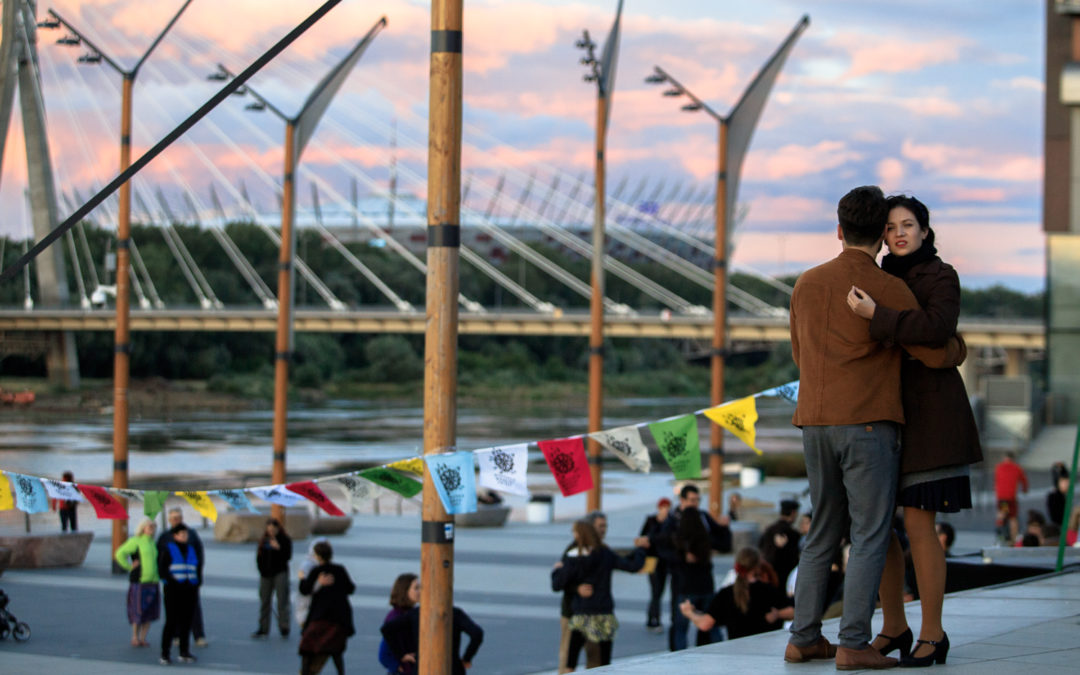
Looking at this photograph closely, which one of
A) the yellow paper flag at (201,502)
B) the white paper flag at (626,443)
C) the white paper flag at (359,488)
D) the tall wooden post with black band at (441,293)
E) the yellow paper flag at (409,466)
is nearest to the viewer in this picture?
the tall wooden post with black band at (441,293)

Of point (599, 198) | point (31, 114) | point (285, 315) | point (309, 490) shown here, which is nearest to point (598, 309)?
point (599, 198)

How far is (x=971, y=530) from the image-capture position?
24625 millimetres

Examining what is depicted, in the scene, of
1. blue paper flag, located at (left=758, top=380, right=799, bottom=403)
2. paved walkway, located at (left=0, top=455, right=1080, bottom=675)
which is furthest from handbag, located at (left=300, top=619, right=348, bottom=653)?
blue paper flag, located at (left=758, top=380, right=799, bottom=403)

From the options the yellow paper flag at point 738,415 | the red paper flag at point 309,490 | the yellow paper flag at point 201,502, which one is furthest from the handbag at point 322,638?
the yellow paper flag at point 738,415

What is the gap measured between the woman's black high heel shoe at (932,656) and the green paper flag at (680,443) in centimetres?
566

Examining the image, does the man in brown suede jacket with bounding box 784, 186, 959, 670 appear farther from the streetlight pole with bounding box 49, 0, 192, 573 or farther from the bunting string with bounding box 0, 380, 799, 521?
the streetlight pole with bounding box 49, 0, 192, 573

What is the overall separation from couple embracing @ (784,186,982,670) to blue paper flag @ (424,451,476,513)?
7.50 feet

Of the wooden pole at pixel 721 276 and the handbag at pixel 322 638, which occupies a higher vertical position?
the wooden pole at pixel 721 276

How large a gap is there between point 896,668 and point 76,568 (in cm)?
1702

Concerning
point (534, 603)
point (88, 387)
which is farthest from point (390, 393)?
point (534, 603)

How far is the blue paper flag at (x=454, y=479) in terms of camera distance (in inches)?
270

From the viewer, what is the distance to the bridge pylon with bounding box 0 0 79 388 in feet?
28.8

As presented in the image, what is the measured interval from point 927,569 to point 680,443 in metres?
5.75

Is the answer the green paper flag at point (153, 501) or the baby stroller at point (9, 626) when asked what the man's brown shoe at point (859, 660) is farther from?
the baby stroller at point (9, 626)
